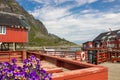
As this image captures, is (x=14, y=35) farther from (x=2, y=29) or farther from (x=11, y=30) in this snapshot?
(x=2, y=29)

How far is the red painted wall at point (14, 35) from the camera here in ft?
102

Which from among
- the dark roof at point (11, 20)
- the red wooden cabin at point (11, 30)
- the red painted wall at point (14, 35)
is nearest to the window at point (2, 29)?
the red wooden cabin at point (11, 30)

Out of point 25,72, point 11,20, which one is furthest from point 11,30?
point 25,72

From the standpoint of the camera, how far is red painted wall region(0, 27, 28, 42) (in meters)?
31.0

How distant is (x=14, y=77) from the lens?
247cm

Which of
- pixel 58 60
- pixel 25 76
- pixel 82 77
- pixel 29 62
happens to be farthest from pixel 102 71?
pixel 58 60

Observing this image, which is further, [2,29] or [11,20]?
[11,20]

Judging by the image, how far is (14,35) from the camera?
106 feet

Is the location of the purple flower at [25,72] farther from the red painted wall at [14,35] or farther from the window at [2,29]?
the window at [2,29]

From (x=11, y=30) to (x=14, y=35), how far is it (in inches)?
37.2

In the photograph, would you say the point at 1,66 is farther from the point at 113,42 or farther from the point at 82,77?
the point at 113,42

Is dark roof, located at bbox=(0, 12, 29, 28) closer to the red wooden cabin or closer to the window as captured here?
the red wooden cabin

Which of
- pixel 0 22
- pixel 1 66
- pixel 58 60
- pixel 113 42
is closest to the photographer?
pixel 1 66

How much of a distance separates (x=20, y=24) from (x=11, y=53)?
2081 centimetres
